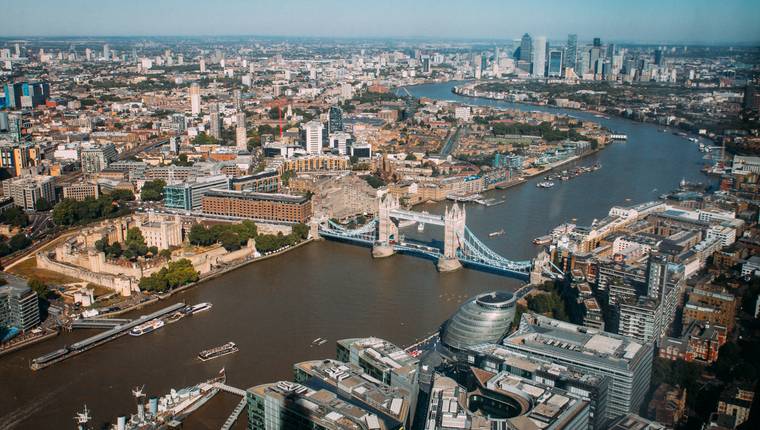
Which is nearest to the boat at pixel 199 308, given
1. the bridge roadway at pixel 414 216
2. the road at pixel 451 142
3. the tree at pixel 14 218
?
the bridge roadway at pixel 414 216

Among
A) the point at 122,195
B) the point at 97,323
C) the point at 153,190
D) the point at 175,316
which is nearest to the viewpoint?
the point at 97,323

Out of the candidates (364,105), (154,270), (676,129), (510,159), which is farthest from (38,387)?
(364,105)

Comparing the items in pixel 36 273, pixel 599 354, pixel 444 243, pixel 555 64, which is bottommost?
pixel 36 273

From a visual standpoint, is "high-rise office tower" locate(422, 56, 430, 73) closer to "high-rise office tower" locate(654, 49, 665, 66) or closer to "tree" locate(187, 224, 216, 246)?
"high-rise office tower" locate(654, 49, 665, 66)

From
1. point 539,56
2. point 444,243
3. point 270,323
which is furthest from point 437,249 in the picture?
point 539,56

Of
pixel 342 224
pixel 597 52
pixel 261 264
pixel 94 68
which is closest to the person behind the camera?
pixel 261 264

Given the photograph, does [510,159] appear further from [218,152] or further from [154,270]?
[154,270]

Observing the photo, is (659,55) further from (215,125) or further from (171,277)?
(215,125)
